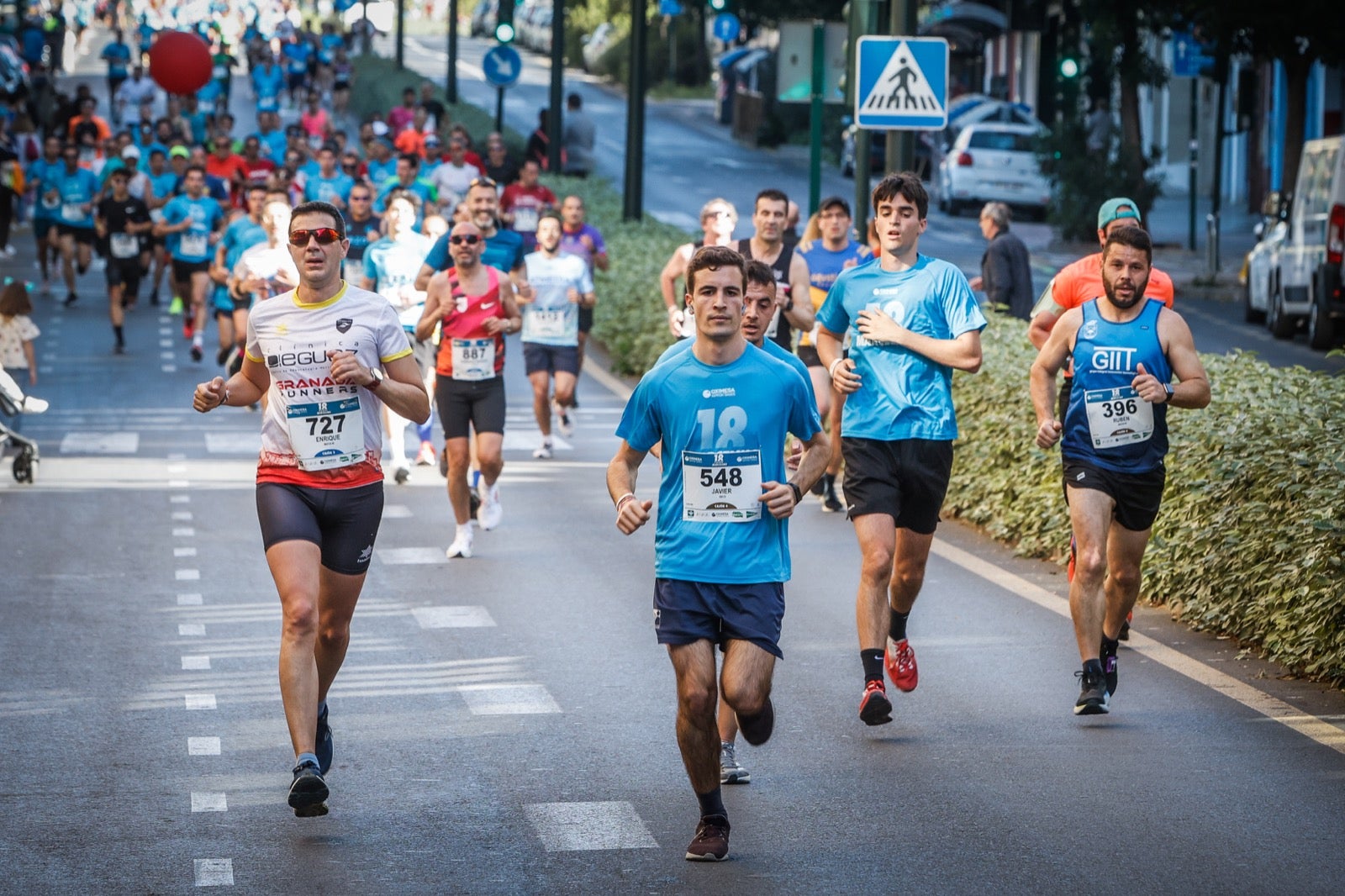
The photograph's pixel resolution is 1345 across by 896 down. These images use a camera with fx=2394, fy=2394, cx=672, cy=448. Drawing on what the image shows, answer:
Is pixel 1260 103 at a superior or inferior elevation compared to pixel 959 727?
superior

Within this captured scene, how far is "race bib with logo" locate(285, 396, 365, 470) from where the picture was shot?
738 cm

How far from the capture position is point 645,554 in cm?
1269

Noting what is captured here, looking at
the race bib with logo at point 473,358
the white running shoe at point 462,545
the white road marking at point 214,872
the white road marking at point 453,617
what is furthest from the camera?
the race bib with logo at point 473,358

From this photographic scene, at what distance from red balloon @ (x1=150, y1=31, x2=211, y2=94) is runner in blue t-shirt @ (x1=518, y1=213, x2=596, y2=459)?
20751 mm

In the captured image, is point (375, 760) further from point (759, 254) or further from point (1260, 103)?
point (1260, 103)

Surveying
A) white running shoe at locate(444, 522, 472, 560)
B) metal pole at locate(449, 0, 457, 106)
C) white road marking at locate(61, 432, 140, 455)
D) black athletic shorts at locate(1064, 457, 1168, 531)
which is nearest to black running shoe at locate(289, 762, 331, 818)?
black athletic shorts at locate(1064, 457, 1168, 531)

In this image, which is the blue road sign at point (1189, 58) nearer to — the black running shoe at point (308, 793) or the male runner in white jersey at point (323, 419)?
the male runner in white jersey at point (323, 419)

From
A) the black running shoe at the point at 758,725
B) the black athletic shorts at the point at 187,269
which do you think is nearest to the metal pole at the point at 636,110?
the black athletic shorts at the point at 187,269

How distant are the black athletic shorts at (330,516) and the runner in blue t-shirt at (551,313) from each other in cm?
915

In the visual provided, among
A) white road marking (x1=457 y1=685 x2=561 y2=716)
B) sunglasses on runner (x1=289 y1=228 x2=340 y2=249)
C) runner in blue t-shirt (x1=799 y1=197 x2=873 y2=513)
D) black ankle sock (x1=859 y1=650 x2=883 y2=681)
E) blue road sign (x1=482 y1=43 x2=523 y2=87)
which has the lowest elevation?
white road marking (x1=457 y1=685 x2=561 y2=716)

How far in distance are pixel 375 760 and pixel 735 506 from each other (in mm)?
1874

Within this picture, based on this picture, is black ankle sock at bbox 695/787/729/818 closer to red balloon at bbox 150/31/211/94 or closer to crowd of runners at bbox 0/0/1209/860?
crowd of runners at bbox 0/0/1209/860

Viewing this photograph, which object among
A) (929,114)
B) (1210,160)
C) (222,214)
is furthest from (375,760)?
(1210,160)

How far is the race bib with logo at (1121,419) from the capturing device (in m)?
8.61
